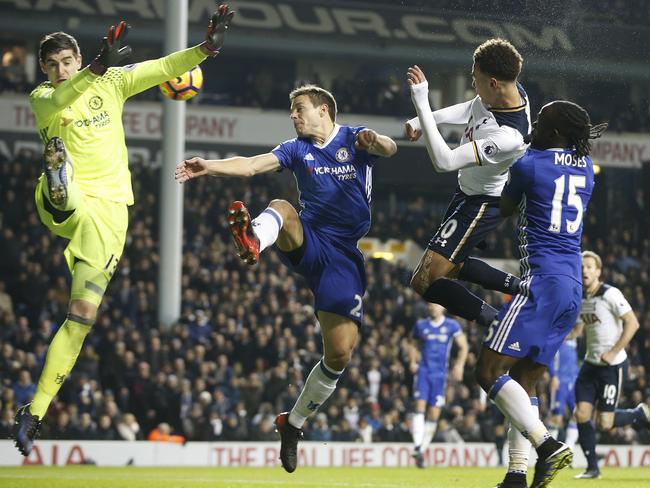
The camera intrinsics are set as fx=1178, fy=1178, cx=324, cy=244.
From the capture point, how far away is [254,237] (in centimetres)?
765

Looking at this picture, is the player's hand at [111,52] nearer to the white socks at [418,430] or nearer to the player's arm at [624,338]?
the player's arm at [624,338]

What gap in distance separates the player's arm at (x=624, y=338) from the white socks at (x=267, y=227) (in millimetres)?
5831

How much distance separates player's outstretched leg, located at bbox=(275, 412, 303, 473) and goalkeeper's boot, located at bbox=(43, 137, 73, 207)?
2.44 m

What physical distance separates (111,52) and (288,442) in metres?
3.18

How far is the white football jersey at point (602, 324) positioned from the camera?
13.2m

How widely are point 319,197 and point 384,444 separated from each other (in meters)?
11.0

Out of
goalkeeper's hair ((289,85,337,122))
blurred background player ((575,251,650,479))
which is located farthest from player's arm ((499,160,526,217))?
blurred background player ((575,251,650,479))

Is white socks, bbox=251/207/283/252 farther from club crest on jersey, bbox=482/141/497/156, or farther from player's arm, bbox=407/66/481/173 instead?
club crest on jersey, bbox=482/141/497/156

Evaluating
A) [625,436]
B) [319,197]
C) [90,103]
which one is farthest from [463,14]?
[625,436]

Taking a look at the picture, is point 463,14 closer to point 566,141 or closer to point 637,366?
point 566,141

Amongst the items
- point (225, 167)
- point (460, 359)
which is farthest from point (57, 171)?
point (460, 359)

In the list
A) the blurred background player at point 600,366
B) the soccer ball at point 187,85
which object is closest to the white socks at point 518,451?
the soccer ball at point 187,85

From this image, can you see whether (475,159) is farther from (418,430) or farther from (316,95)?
(418,430)

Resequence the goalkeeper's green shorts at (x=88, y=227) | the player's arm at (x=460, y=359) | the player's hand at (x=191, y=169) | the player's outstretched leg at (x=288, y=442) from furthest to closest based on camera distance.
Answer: the player's arm at (x=460, y=359) < the player's outstretched leg at (x=288, y=442) < the goalkeeper's green shorts at (x=88, y=227) < the player's hand at (x=191, y=169)
